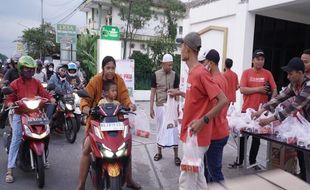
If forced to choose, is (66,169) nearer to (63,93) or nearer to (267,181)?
(63,93)

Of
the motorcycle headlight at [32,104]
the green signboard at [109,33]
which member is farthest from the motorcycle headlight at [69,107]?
the green signboard at [109,33]

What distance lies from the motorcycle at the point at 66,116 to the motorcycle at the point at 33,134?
227cm

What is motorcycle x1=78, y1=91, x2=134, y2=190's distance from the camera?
3.48 meters

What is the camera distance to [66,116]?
7.09m

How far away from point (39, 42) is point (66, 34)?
17.6 m

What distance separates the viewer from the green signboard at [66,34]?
13789 millimetres

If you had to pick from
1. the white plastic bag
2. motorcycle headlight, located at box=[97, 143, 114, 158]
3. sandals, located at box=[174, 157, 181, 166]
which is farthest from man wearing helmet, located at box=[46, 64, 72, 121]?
motorcycle headlight, located at box=[97, 143, 114, 158]

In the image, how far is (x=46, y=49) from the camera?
30.2m

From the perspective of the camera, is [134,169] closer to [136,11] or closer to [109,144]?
[109,144]

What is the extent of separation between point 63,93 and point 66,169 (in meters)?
2.47

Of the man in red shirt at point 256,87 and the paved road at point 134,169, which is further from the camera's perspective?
the man in red shirt at point 256,87

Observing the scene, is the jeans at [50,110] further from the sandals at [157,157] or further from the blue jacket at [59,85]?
the sandals at [157,157]

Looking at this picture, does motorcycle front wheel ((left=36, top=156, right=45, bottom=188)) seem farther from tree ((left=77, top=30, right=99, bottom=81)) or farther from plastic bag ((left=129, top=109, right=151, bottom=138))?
tree ((left=77, top=30, right=99, bottom=81))

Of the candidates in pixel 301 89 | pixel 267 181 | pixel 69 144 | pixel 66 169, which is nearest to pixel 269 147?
pixel 301 89
